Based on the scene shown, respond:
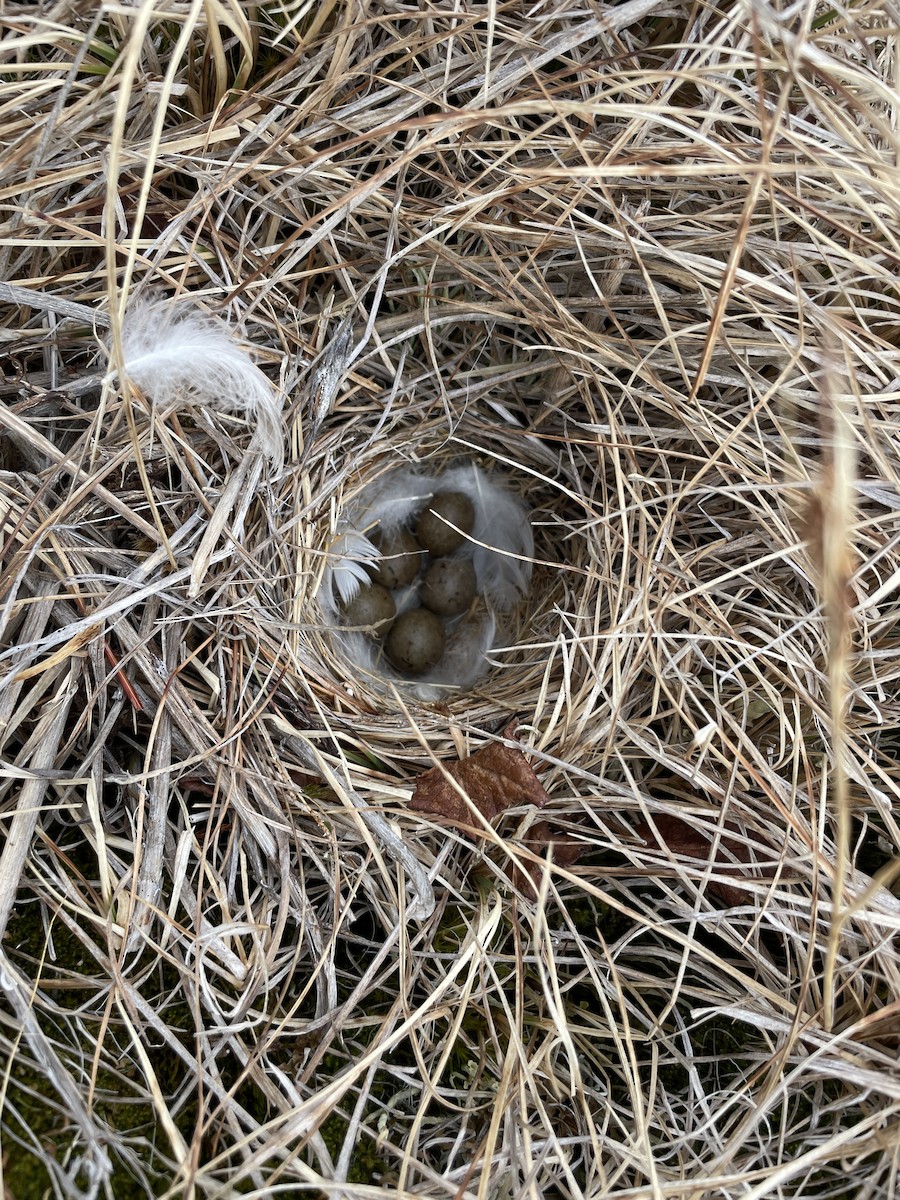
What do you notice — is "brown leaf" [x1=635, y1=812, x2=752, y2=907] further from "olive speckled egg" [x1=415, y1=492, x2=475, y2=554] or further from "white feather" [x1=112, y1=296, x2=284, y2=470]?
"white feather" [x1=112, y1=296, x2=284, y2=470]

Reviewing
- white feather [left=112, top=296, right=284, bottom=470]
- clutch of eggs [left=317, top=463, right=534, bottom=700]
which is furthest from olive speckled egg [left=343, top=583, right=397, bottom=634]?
white feather [left=112, top=296, right=284, bottom=470]

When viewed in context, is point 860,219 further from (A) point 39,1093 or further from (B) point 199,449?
(A) point 39,1093

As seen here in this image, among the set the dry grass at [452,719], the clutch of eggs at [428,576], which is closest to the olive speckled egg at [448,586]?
the clutch of eggs at [428,576]

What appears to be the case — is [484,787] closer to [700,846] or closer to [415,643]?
[700,846]

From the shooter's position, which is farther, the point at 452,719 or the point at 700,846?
the point at 452,719

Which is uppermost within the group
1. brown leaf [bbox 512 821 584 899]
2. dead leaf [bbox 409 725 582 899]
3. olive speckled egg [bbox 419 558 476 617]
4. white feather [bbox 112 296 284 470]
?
white feather [bbox 112 296 284 470]

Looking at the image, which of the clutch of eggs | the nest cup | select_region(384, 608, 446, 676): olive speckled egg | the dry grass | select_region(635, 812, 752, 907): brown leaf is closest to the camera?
the dry grass

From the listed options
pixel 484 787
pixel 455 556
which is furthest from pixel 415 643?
pixel 484 787

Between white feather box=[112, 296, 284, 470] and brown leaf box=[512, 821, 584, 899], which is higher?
white feather box=[112, 296, 284, 470]
